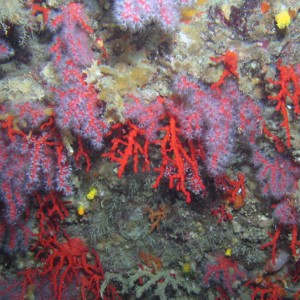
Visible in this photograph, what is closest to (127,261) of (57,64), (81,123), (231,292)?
(231,292)

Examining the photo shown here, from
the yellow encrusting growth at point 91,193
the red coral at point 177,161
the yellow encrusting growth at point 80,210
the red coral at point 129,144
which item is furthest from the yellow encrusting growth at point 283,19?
the yellow encrusting growth at point 80,210

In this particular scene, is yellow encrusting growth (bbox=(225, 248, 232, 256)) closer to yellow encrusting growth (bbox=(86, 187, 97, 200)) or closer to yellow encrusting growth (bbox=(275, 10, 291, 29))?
yellow encrusting growth (bbox=(86, 187, 97, 200))

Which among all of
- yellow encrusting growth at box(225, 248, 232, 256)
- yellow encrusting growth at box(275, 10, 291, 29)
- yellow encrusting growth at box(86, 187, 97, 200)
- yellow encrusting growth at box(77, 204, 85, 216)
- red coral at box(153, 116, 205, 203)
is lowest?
yellow encrusting growth at box(225, 248, 232, 256)

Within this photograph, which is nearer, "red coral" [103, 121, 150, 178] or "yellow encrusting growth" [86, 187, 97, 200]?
"red coral" [103, 121, 150, 178]

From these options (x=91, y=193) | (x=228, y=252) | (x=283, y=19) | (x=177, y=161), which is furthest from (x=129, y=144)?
(x=228, y=252)

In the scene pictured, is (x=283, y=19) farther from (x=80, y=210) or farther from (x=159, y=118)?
(x=80, y=210)

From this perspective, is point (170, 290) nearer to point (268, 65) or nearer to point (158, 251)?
point (158, 251)

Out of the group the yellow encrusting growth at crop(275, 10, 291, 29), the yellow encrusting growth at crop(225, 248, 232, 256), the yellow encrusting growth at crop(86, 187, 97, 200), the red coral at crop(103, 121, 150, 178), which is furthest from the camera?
the yellow encrusting growth at crop(225, 248, 232, 256)

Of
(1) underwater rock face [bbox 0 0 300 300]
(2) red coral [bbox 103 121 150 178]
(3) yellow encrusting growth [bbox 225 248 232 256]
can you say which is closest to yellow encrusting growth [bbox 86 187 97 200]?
(1) underwater rock face [bbox 0 0 300 300]
